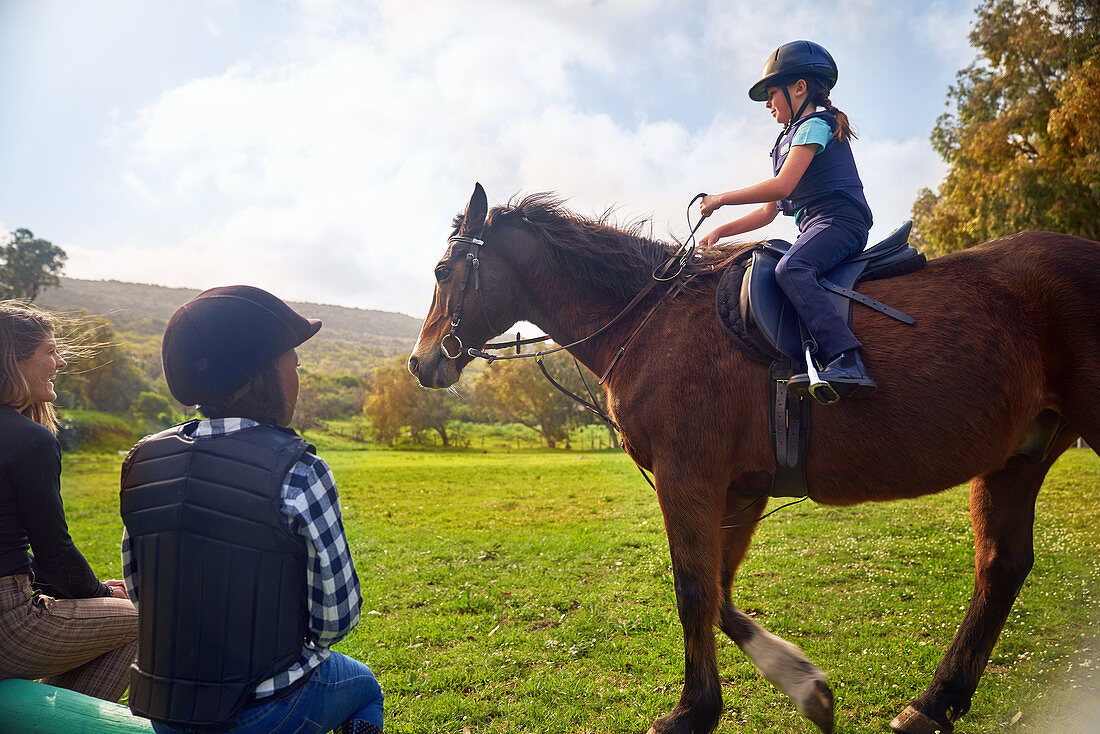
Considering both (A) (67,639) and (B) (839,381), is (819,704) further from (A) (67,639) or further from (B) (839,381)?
(A) (67,639)

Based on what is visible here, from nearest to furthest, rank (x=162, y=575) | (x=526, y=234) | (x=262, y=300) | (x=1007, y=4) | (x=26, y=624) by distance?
1. (x=162, y=575)
2. (x=262, y=300)
3. (x=26, y=624)
4. (x=526, y=234)
5. (x=1007, y=4)

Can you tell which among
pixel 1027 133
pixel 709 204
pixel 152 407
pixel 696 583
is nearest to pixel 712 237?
pixel 709 204

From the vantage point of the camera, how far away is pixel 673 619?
5.49 m

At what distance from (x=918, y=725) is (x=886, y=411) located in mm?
2149

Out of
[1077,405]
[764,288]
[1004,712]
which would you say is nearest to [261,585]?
[764,288]

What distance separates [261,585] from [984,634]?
4340 mm

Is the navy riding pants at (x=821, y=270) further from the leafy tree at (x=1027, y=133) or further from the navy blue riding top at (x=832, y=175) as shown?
the leafy tree at (x=1027, y=133)

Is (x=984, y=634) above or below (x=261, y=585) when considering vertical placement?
below

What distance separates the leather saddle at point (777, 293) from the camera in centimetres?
307

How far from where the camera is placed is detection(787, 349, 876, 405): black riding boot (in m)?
2.80

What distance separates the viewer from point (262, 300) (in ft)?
6.89

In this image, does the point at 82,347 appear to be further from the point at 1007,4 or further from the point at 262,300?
the point at 1007,4

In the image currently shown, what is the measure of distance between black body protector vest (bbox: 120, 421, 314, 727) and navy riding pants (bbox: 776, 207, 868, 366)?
2.57 m

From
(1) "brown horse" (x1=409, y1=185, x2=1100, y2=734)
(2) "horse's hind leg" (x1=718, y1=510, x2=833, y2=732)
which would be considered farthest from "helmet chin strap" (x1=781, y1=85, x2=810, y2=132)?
(2) "horse's hind leg" (x1=718, y1=510, x2=833, y2=732)
